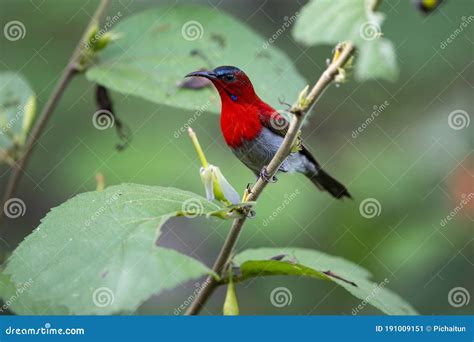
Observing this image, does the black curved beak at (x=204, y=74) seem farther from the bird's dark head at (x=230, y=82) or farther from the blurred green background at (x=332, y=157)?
the blurred green background at (x=332, y=157)

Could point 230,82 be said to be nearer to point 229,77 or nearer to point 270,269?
point 229,77

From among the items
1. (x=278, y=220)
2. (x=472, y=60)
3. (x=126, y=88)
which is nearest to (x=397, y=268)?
(x=278, y=220)

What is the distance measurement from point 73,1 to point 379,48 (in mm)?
3446

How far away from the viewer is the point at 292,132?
1727 mm

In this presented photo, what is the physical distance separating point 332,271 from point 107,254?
993 mm

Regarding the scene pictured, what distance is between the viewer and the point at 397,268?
386 cm

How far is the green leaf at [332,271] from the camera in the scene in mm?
2127

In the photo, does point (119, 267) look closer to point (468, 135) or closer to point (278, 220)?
point (278, 220)

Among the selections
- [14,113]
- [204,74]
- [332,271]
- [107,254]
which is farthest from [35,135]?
[332,271]

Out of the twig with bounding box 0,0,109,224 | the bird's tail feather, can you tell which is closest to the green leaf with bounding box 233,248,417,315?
the twig with bounding box 0,0,109,224

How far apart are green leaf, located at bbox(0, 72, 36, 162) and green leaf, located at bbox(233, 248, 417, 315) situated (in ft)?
3.12

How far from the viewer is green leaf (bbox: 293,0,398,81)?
1.31m

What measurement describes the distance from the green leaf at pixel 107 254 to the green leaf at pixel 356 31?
2.12 ft

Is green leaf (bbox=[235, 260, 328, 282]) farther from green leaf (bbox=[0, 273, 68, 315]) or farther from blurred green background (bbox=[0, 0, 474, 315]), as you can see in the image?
blurred green background (bbox=[0, 0, 474, 315])
